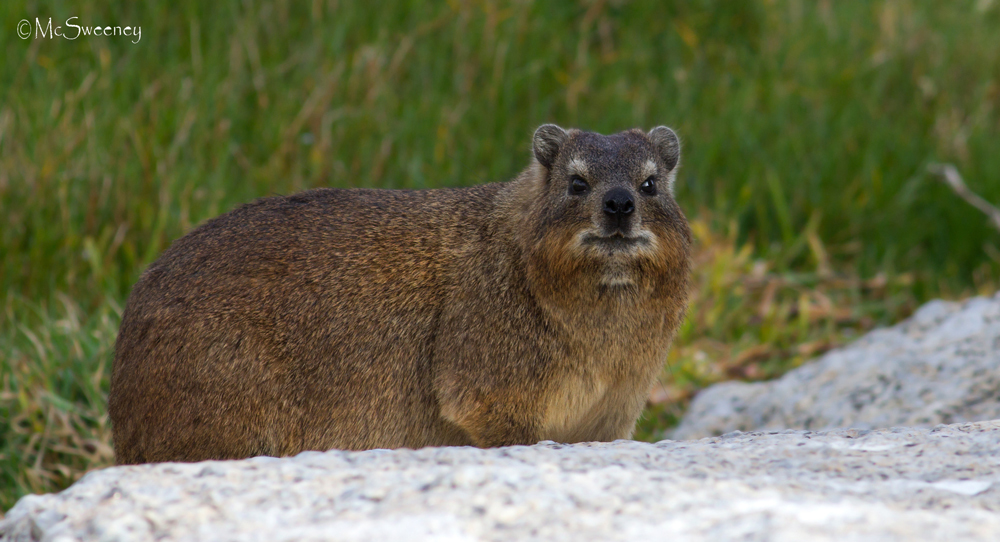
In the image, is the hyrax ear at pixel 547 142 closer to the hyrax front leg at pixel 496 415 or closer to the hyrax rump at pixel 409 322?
the hyrax rump at pixel 409 322

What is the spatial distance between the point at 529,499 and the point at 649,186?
2089 millimetres

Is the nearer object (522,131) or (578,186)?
(578,186)

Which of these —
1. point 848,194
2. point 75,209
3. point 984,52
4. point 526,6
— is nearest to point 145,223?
point 75,209

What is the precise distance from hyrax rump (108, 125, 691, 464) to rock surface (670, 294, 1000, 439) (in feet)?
4.40

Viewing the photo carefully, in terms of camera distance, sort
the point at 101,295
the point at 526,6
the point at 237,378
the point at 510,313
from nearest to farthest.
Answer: the point at 237,378
the point at 510,313
the point at 101,295
the point at 526,6

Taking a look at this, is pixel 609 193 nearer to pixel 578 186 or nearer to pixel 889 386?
pixel 578 186

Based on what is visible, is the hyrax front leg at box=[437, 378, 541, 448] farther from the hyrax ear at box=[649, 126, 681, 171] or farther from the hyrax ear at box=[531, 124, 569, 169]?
the hyrax ear at box=[649, 126, 681, 171]

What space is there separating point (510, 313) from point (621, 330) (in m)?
0.44

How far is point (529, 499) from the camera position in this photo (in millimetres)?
2574

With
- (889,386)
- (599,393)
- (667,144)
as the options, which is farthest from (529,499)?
(889,386)

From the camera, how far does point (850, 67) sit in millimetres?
8828

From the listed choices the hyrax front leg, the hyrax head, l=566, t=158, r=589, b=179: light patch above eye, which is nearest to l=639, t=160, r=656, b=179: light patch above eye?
the hyrax head

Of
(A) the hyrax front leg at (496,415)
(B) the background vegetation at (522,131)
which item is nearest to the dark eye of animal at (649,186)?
(A) the hyrax front leg at (496,415)

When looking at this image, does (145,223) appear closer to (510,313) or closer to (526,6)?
(510,313)
